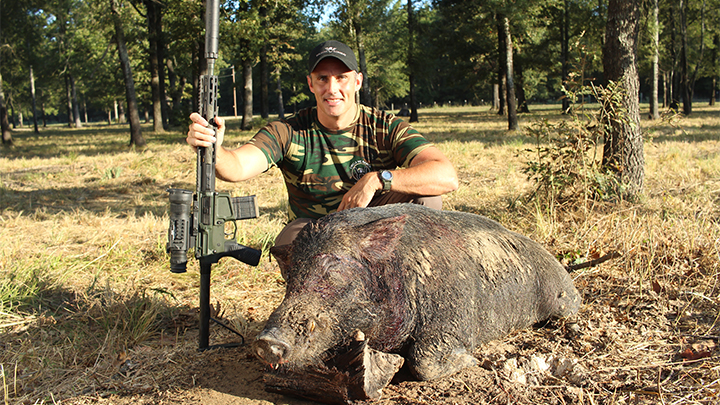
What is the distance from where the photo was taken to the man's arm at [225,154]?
281cm

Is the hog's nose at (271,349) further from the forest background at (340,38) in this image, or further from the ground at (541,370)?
the forest background at (340,38)

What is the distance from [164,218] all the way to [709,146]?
37.0ft

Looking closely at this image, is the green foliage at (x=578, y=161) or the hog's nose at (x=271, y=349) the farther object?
the green foliage at (x=578, y=161)

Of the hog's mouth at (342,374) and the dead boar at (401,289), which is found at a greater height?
the dead boar at (401,289)

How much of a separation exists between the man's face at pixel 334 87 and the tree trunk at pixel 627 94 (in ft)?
11.5

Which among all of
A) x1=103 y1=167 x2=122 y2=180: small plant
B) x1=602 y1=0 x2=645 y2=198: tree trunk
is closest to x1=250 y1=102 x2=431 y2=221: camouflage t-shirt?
x1=602 y1=0 x2=645 y2=198: tree trunk

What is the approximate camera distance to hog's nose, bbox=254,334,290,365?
6.13 feet

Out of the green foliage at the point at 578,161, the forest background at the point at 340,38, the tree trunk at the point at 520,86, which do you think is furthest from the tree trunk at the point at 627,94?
the tree trunk at the point at 520,86

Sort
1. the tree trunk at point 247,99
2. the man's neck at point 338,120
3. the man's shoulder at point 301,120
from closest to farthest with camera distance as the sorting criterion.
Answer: the man's neck at point 338,120 → the man's shoulder at point 301,120 → the tree trunk at point 247,99

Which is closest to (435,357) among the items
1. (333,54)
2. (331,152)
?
(331,152)

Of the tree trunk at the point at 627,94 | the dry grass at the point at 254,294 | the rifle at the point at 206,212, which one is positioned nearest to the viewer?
the dry grass at the point at 254,294

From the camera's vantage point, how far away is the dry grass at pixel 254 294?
2637mm

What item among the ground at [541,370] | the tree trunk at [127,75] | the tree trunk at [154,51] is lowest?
the ground at [541,370]

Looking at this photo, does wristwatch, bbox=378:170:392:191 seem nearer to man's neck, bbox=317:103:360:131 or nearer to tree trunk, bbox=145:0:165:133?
man's neck, bbox=317:103:360:131
